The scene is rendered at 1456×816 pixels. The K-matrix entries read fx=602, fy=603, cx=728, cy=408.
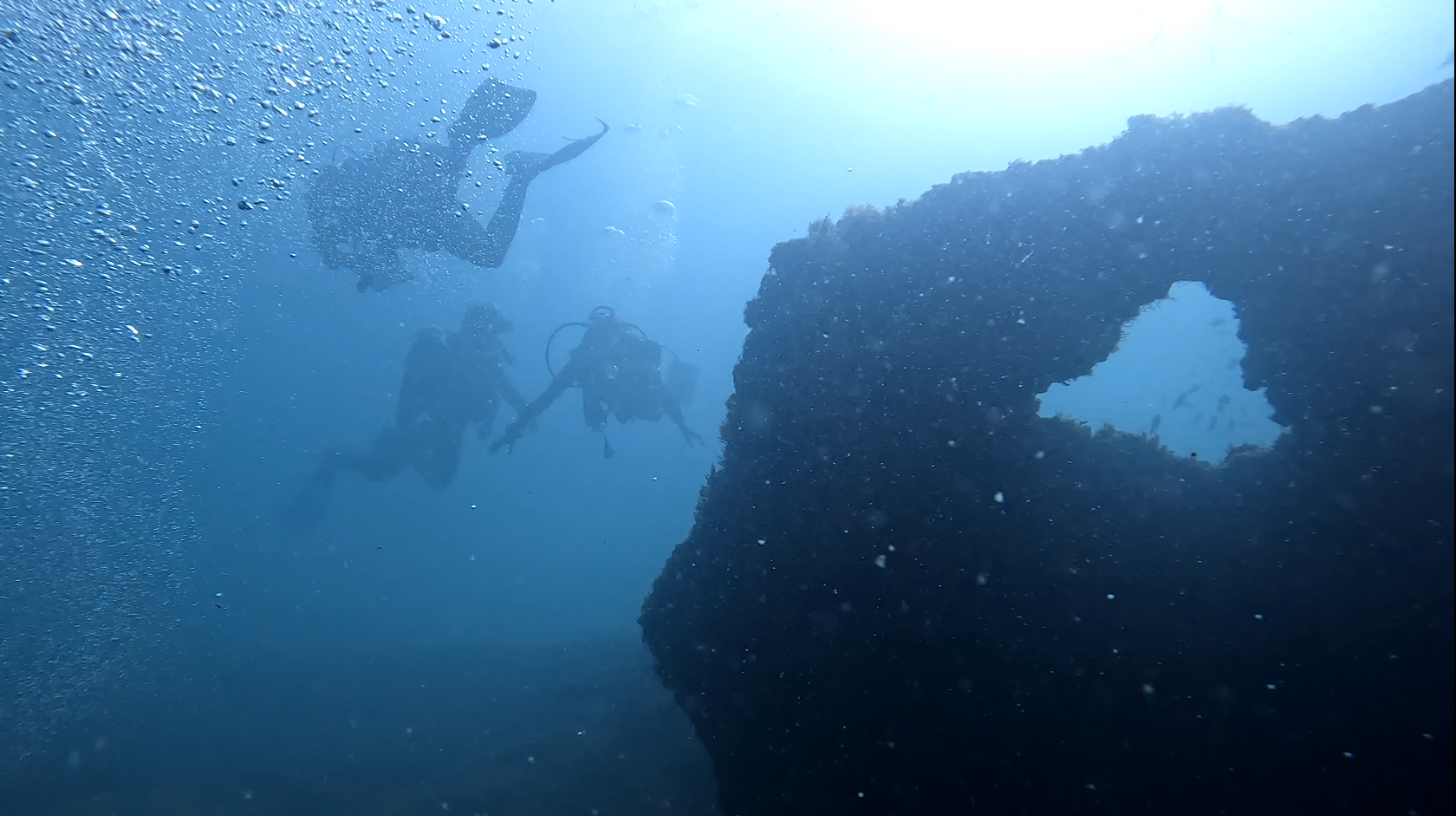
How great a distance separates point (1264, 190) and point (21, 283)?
80.7 feet

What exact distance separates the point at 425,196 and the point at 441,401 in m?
7.56

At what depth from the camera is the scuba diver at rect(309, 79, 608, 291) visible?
10977 mm

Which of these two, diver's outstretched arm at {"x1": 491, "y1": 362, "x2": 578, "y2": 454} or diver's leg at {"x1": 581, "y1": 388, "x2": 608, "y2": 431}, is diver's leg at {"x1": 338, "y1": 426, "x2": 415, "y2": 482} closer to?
diver's outstretched arm at {"x1": 491, "y1": 362, "x2": 578, "y2": 454}

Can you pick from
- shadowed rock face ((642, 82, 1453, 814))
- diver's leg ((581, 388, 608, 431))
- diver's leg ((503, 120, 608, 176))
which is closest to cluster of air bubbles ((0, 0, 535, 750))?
diver's leg ((503, 120, 608, 176))

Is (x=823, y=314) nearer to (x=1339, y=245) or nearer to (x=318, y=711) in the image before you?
(x=1339, y=245)

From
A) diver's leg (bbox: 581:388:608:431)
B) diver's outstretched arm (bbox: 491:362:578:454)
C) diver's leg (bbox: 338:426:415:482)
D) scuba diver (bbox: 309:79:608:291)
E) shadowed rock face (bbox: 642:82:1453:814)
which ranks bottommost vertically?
shadowed rock face (bbox: 642:82:1453:814)

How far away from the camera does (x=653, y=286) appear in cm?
5453

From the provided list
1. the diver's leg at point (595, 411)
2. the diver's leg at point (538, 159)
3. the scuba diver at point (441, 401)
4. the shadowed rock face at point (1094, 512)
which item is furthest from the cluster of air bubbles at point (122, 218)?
the shadowed rock face at point (1094, 512)

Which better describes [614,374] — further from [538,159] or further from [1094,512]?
[1094,512]

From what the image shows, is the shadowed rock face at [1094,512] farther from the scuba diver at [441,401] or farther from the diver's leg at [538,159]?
the scuba diver at [441,401]

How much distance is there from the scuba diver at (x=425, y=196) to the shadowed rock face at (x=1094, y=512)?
23.8 ft

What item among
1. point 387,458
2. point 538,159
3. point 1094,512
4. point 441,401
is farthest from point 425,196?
point 1094,512

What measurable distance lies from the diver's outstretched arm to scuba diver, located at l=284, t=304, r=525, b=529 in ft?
2.86

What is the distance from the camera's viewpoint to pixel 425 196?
12281 mm
